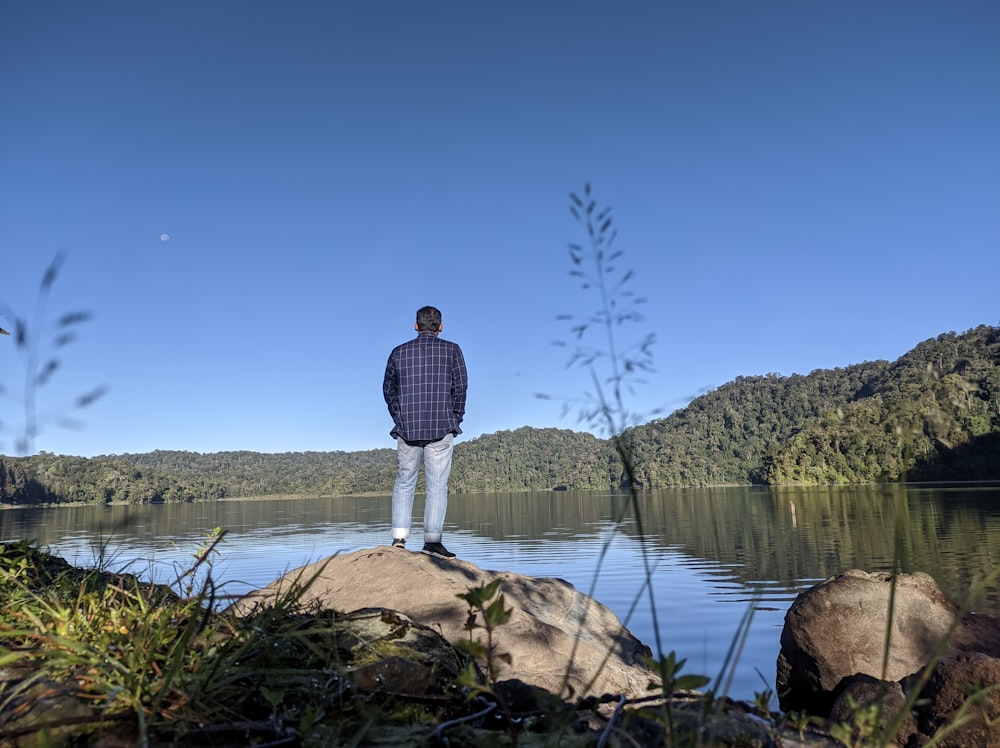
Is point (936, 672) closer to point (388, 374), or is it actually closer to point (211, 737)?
point (211, 737)

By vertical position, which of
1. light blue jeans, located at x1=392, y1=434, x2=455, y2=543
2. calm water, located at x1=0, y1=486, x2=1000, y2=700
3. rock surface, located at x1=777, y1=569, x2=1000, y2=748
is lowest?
calm water, located at x1=0, y1=486, x2=1000, y2=700

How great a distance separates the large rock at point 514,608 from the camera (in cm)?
463

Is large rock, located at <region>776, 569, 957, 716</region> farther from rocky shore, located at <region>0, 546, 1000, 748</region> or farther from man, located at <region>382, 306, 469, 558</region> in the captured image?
man, located at <region>382, 306, 469, 558</region>

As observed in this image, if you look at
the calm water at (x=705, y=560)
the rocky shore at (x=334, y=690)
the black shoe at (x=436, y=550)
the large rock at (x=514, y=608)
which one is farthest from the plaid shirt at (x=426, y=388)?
the rocky shore at (x=334, y=690)

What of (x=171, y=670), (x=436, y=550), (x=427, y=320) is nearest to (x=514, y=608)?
(x=171, y=670)

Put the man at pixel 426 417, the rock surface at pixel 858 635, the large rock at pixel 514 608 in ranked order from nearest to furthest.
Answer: the large rock at pixel 514 608, the rock surface at pixel 858 635, the man at pixel 426 417

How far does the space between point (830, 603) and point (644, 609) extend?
491 cm

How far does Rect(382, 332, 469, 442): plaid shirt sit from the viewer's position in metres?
7.51

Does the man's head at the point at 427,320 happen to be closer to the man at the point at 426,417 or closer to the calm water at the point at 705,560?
the man at the point at 426,417

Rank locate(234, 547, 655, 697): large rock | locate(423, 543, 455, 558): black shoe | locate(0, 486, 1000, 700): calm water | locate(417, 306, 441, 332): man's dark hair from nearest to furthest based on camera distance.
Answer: locate(234, 547, 655, 697): large rock, locate(423, 543, 455, 558): black shoe, locate(0, 486, 1000, 700): calm water, locate(417, 306, 441, 332): man's dark hair

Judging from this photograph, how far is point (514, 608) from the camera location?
427 cm

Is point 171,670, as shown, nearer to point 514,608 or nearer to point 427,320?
point 514,608

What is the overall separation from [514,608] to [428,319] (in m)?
4.48

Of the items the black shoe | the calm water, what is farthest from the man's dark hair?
the calm water
